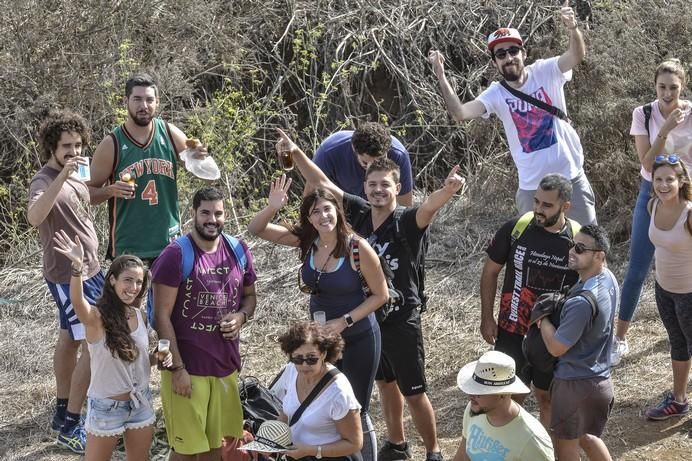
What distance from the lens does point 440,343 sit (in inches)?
280

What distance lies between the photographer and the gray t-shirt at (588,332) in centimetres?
439

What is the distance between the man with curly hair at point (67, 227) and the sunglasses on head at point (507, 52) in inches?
97.3

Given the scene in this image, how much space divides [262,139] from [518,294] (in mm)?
4936

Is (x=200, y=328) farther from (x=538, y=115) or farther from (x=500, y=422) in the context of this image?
(x=538, y=115)

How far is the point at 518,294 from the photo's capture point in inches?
198

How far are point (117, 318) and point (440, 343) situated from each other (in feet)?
9.89

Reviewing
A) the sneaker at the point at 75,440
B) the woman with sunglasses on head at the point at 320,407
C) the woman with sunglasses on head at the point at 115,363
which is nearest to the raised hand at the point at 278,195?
the woman with sunglasses on head at the point at 115,363

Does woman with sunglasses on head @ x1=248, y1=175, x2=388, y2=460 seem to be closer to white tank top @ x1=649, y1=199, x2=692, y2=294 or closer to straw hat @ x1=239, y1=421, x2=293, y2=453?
straw hat @ x1=239, y1=421, x2=293, y2=453

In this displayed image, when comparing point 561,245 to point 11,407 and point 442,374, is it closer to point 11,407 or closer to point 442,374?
point 442,374

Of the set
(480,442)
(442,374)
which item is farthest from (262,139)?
(480,442)

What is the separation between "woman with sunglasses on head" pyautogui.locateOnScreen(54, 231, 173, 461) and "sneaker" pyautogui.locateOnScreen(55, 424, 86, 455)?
93 cm

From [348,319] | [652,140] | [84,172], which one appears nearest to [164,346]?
[348,319]

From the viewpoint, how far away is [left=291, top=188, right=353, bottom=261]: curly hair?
4.81m

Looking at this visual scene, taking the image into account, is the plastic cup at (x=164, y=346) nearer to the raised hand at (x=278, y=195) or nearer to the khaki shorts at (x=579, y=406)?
the raised hand at (x=278, y=195)
